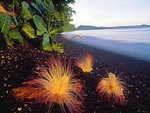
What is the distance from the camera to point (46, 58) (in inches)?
45.6

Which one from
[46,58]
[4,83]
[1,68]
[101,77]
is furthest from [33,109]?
[101,77]

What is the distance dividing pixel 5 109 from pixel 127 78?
1.15 meters

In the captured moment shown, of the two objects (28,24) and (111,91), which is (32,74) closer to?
(28,24)

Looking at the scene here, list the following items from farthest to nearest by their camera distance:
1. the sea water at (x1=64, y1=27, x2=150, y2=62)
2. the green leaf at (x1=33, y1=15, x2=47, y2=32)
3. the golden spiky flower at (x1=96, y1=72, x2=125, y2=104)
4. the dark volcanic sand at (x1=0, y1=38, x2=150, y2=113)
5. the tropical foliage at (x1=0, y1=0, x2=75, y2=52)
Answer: the sea water at (x1=64, y1=27, x2=150, y2=62)
the green leaf at (x1=33, y1=15, x2=47, y2=32)
the tropical foliage at (x1=0, y1=0, x2=75, y2=52)
the golden spiky flower at (x1=96, y1=72, x2=125, y2=104)
the dark volcanic sand at (x1=0, y1=38, x2=150, y2=113)

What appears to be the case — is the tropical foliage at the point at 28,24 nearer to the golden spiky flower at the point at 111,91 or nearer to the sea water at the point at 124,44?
the golden spiky flower at the point at 111,91

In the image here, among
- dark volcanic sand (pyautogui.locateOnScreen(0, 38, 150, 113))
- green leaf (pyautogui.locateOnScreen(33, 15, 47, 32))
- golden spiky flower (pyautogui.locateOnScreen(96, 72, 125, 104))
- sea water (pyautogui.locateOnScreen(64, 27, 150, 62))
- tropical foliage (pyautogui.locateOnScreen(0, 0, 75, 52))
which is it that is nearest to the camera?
dark volcanic sand (pyautogui.locateOnScreen(0, 38, 150, 113))

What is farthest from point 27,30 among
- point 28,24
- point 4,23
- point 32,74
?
point 32,74

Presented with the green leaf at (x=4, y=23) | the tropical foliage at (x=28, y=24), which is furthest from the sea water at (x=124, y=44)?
the green leaf at (x=4, y=23)

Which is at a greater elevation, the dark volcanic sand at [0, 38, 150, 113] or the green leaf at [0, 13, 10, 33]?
the green leaf at [0, 13, 10, 33]

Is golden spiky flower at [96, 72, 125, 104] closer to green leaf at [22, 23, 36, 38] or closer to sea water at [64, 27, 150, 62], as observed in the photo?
green leaf at [22, 23, 36, 38]

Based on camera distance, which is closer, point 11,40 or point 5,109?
point 5,109

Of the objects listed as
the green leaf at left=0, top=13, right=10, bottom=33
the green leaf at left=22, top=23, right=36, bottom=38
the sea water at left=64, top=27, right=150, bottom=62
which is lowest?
the sea water at left=64, top=27, right=150, bottom=62

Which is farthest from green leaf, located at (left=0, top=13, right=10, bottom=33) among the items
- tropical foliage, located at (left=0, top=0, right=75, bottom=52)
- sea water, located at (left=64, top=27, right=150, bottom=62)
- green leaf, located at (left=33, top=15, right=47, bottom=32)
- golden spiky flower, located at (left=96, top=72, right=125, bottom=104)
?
sea water, located at (left=64, top=27, right=150, bottom=62)

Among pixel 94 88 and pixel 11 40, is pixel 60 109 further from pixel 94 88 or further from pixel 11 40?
pixel 11 40
